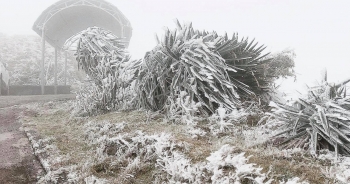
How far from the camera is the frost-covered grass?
2436mm

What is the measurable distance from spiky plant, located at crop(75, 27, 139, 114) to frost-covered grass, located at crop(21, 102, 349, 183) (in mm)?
1814

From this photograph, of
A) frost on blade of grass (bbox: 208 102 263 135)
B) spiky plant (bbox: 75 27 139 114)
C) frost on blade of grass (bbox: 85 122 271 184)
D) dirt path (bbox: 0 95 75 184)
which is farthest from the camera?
spiky plant (bbox: 75 27 139 114)

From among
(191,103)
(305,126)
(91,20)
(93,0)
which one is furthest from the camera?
(91,20)

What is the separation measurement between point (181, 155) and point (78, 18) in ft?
59.0

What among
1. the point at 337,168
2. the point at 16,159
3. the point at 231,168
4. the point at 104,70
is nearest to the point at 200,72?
the point at 231,168

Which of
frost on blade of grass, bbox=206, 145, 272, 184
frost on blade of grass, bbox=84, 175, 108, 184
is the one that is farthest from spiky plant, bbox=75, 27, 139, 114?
frost on blade of grass, bbox=206, 145, 272, 184

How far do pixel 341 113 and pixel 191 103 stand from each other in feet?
7.84

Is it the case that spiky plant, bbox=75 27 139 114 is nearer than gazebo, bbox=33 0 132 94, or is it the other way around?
spiky plant, bbox=75 27 139 114

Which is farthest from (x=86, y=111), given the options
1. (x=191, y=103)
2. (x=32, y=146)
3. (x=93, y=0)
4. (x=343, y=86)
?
(x=93, y=0)

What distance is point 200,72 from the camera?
503 centimetres

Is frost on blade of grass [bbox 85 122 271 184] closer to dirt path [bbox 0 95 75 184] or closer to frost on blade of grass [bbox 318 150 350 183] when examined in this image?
frost on blade of grass [bbox 318 150 350 183]

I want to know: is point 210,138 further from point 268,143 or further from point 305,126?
point 305,126

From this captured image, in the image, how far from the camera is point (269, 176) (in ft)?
7.68

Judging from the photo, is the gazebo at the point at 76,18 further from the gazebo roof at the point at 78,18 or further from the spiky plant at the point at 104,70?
the spiky plant at the point at 104,70
